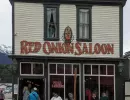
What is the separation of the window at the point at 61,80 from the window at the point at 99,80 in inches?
32.5

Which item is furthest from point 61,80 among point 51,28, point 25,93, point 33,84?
point 51,28

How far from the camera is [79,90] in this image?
26.5m

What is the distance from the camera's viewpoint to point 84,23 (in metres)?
27.1

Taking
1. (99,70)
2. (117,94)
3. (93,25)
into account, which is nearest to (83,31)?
(93,25)

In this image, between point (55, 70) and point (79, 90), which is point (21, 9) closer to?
point (55, 70)

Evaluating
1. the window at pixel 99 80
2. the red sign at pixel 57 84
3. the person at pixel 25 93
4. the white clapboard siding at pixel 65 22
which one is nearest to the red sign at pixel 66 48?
the white clapboard siding at pixel 65 22

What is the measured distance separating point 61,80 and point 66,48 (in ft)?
6.65

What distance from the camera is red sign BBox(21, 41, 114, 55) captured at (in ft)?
85.9

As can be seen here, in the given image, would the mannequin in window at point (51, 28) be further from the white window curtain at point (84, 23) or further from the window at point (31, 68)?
the window at point (31, 68)

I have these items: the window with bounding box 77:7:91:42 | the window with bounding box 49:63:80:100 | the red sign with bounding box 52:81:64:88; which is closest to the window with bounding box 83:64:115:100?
the window with bounding box 49:63:80:100

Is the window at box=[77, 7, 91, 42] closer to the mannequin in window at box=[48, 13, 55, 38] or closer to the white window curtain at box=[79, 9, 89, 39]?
the white window curtain at box=[79, 9, 89, 39]

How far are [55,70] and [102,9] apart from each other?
4.96 m

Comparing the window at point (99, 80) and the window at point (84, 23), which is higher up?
the window at point (84, 23)

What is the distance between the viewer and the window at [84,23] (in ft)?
88.3
